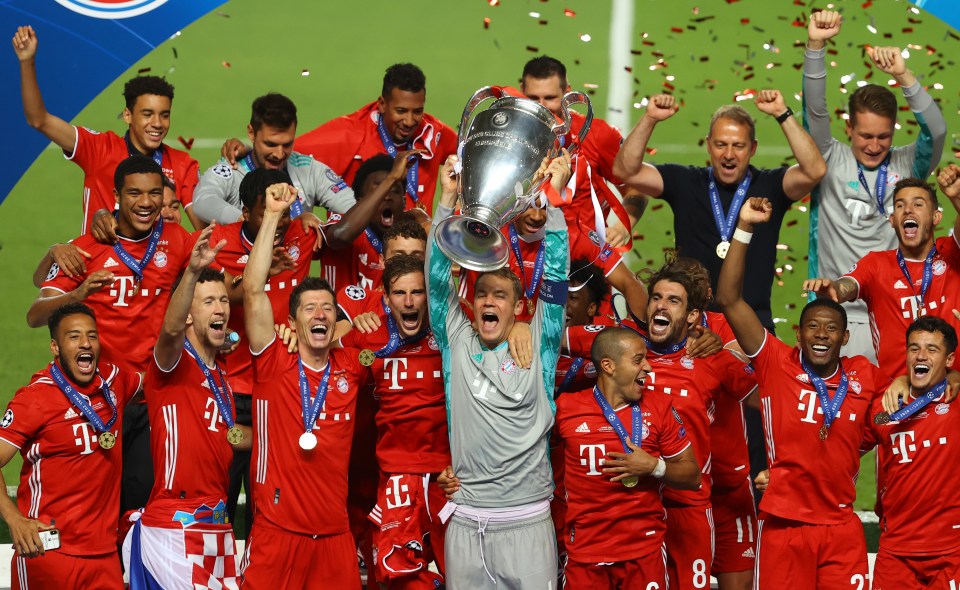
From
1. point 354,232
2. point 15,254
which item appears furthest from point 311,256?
point 15,254

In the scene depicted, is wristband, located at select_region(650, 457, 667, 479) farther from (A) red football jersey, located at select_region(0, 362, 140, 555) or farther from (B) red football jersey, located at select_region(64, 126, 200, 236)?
(B) red football jersey, located at select_region(64, 126, 200, 236)

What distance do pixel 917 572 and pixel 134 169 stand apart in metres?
4.18

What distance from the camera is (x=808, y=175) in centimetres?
801

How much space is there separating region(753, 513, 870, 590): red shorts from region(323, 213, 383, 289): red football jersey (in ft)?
8.40

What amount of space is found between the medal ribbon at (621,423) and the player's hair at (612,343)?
179mm

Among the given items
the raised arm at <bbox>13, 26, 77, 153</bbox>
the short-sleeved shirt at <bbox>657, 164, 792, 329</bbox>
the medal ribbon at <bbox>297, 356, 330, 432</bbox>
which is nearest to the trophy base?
the medal ribbon at <bbox>297, 356, 330, 432</bbox>

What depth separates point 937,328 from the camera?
22.3 feet

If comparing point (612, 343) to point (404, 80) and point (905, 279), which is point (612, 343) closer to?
point (905, 279)

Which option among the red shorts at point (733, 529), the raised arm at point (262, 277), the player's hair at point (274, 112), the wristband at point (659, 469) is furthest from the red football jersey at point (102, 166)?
the red shorts at point (733, 529)

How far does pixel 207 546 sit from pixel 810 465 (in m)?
2.80

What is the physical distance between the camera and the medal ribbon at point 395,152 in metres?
8.48

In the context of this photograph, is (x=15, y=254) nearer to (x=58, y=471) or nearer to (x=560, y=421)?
(x=58, y=471)

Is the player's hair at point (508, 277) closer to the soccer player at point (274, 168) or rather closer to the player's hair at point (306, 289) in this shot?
the player's hair at point (306, 289)

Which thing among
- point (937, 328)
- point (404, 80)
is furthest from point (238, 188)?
point (937, 328)
